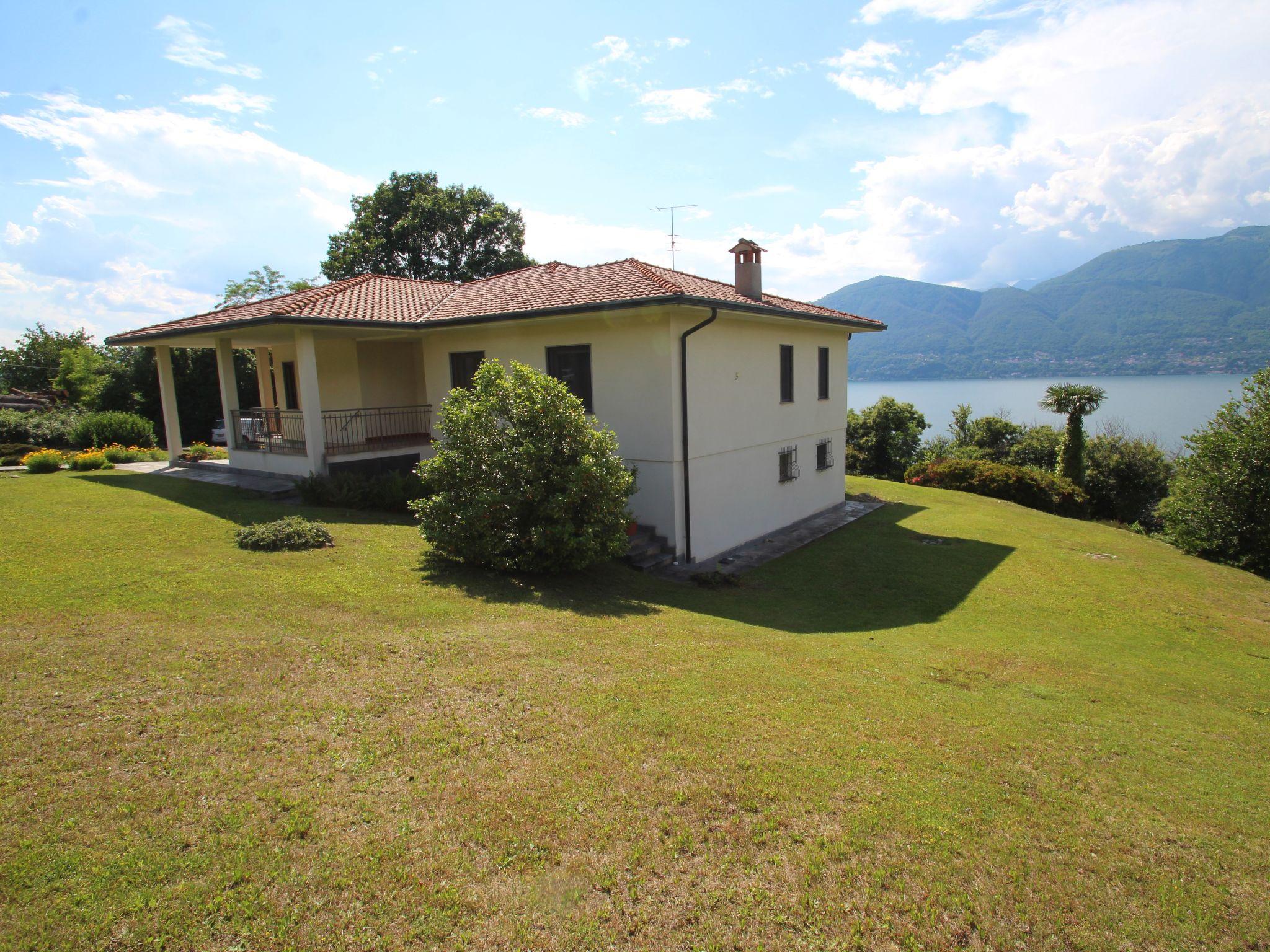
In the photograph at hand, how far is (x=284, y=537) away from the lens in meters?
9.58

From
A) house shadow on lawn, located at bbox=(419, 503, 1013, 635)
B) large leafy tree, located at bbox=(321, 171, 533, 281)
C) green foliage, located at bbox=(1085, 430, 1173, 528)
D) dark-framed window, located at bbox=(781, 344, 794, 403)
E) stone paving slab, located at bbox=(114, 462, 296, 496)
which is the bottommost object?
green foliage, located at bbox=(1085, 430, 1173, 528)

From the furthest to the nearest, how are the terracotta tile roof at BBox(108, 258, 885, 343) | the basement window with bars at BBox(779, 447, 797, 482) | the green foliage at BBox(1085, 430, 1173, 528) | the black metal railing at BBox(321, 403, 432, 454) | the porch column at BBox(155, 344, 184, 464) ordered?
the green foliage at BBox(1085, 430, 1173, 528) < the porch column at BBox(155, 344, 184, 464) < the basement window with bars at BBox(779, 447, 797, 482) < the black metal railing at BBox(321, 403, 432, 454) < the terracotta tile roof at BBox(108, 258, 885, 343)

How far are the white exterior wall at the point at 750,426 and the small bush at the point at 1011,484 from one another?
33.9ft

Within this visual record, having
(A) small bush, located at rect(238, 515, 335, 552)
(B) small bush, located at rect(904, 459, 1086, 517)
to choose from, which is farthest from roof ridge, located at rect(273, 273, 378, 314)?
(B) small bush, located at rect(904, 459, 1086, 517)

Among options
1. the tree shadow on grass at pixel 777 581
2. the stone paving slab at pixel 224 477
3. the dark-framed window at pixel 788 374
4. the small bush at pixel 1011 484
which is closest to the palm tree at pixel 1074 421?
the small bush at pixel 1011 484

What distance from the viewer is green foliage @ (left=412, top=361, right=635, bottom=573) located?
9.52m

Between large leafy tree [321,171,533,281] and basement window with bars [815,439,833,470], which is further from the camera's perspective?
large leafy tree [321,171,533,281]

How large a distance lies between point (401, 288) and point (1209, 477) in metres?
21.9

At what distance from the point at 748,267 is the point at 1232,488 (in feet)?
44.8

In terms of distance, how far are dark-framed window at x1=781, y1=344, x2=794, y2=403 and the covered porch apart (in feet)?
27.6

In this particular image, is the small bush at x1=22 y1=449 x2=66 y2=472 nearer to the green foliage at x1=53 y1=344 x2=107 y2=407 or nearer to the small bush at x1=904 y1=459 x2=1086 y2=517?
the green foliage at x1=53 y1=344 x2=107 y2=407

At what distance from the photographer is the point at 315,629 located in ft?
21.2

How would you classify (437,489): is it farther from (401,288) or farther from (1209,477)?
(1209,477)

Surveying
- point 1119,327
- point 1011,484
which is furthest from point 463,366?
point 1119,327
